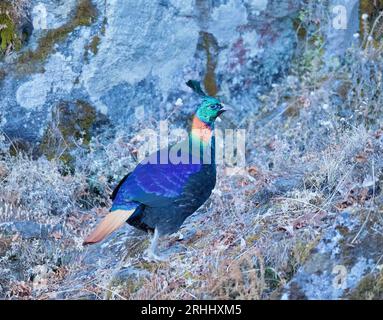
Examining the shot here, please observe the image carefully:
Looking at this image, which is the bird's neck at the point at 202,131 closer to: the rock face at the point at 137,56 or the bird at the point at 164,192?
the bird at the point at 164,192

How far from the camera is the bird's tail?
185 inches

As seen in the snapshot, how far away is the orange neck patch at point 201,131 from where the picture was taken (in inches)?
207

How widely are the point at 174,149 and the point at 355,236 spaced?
151cm

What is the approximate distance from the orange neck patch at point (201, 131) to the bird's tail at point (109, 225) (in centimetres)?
74

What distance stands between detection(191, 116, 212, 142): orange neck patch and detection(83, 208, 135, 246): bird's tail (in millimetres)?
741

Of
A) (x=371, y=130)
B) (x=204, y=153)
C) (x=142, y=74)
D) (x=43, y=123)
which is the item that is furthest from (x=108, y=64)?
(x=371, y=130)

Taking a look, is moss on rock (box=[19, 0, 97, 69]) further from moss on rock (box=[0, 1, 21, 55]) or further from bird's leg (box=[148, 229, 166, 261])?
bird's leg (box=[148, 229, 166, 261])

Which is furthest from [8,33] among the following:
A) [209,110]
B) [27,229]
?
[209,110]

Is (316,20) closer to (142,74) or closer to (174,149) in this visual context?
(142,74)

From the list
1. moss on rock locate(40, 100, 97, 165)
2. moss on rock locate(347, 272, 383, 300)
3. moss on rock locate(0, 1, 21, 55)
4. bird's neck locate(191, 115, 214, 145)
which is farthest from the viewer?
moss on rock locate(0, 1, 21, 55)

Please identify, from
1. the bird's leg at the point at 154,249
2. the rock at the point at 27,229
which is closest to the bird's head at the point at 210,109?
the bird's leg at the point at 154,249

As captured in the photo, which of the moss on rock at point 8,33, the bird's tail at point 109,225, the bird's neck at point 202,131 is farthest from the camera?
the moss on rock at point 8,33

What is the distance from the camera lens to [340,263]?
4.15 metres

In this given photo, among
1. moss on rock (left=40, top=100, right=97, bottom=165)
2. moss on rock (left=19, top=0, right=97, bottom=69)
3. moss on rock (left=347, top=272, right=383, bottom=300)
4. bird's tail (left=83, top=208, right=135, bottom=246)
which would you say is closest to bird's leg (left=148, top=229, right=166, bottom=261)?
bird's tail (left=83, top=208, right=135, bottom=246)
